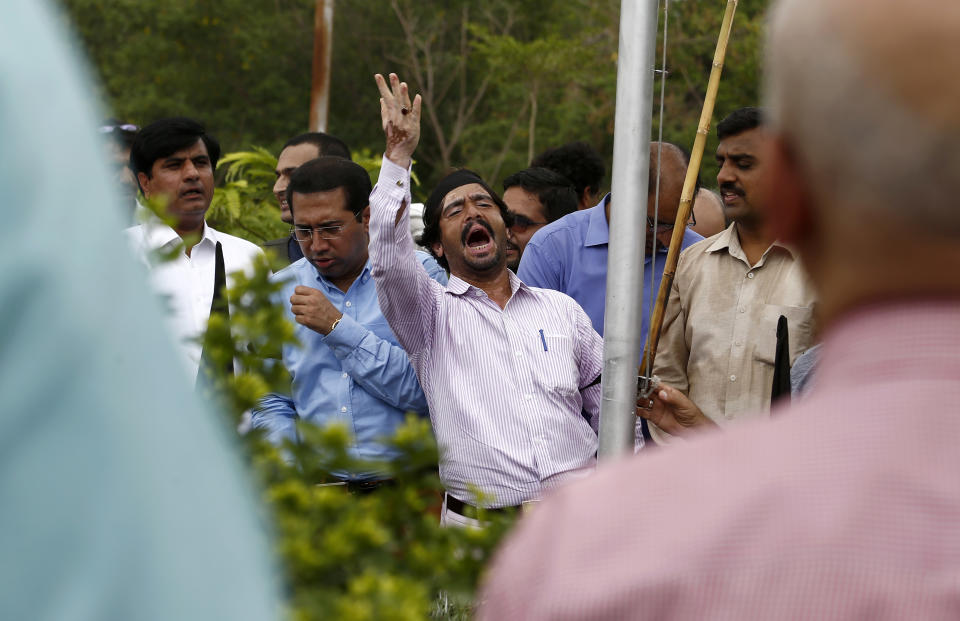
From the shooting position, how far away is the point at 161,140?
5.32 meters

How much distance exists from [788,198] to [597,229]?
4461 mm

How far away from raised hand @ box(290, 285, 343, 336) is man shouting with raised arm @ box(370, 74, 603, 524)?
1.19ft

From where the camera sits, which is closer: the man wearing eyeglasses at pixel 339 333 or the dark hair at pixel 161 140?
the man wearing eyeglasses at pixel 339 333

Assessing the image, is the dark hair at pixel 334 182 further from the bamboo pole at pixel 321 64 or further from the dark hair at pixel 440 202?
the bamboo pole at pixel 321 64

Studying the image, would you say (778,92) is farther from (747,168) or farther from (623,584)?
(747,168)

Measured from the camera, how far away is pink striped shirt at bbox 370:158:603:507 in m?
4.17

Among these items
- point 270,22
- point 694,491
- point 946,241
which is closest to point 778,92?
point 946,241

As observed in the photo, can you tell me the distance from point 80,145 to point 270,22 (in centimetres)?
3041

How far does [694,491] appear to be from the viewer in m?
0.89

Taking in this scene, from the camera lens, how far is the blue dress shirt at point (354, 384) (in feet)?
14.7

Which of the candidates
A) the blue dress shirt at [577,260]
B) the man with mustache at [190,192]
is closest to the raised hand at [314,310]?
the man with mustache at [190,192]

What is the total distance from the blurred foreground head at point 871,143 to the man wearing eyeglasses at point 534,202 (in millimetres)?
6044

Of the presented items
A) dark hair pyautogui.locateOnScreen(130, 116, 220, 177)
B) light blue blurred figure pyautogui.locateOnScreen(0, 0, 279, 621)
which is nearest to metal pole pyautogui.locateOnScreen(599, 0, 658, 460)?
dark hair pyautogui.locateOnScreen(130, 116, 220, 177)

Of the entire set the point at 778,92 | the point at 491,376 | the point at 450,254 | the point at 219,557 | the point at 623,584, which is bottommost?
the point at 491,376
